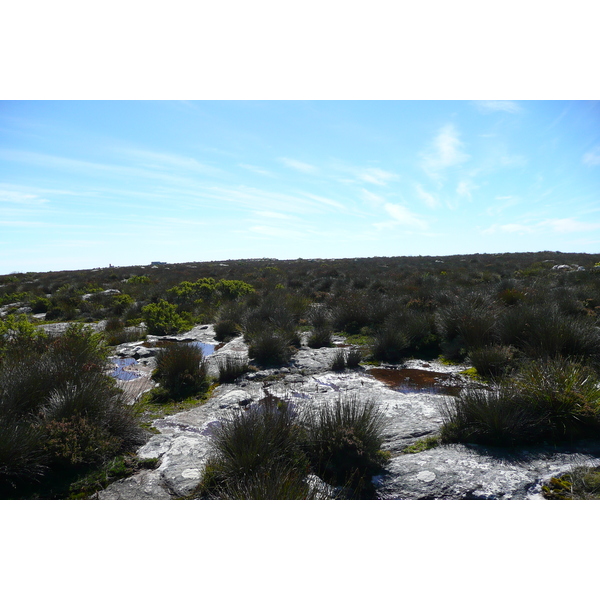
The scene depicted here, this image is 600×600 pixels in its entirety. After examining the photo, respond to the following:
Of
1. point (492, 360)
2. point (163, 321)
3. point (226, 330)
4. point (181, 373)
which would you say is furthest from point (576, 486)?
point (163, 321)

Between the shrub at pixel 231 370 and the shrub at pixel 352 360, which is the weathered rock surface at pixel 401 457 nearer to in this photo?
the shrub at pixel 231 370

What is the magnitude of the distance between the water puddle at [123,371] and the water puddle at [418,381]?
4.44m

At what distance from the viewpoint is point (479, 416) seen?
144 inches

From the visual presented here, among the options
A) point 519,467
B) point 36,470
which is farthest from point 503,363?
point 36,470

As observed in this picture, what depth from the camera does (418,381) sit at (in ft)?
19.4

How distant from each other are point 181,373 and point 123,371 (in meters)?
1.65

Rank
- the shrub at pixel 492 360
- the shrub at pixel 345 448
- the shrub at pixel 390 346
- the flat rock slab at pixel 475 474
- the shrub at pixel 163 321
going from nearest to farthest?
the flat rock slab at pixel 475 474 < the shrub at pixel 345 448 < the shrub at pixel 492 360 < the shrub at pixel 390 346 < the shrub at pixel 163 321

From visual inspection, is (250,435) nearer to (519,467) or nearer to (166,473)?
(166,473)

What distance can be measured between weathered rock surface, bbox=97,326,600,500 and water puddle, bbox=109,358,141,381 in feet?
5.97

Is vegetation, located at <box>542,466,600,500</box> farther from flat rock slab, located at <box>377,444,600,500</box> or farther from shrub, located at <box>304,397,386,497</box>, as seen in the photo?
shrub, located at <box>304,397,386,497</box>

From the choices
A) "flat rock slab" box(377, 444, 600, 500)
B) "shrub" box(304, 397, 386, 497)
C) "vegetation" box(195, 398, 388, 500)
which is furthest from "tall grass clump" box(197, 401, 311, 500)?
"flat rock slab" box(377, 444, 600, 500)

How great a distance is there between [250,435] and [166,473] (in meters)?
0.89

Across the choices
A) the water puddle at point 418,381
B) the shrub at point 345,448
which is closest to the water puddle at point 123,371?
the shrub at point 345,448

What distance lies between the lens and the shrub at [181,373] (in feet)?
18.9
